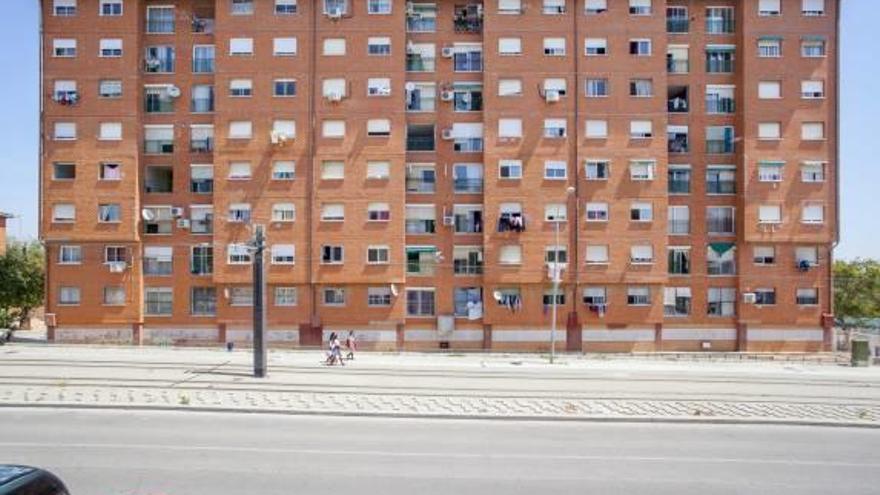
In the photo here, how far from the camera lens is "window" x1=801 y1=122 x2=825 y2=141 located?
145 feet

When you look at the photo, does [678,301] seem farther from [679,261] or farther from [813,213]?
[813,213]

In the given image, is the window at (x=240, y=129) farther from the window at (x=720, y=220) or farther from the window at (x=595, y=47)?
the window at (x=720, y=220)

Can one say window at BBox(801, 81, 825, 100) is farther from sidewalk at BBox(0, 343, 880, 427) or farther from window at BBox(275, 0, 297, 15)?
window at BBox(275, 0, 297, 15)

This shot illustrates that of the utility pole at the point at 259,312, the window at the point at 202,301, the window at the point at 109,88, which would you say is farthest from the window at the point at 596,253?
the window at the point at 109,88

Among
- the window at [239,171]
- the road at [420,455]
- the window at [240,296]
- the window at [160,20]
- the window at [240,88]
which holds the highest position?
the window at [160,20]

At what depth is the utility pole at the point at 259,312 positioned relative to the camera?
25.0 metres

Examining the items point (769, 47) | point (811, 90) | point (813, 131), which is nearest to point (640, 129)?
point (769, 47)

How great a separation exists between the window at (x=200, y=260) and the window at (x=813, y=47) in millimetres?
37196

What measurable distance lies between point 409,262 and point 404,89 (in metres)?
10.2

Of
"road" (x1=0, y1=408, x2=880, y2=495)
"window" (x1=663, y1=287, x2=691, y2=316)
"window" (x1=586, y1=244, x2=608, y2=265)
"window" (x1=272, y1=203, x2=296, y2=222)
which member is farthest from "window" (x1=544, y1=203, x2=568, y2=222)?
"road" (x1=0, y1=408, x2=880, y2=495)

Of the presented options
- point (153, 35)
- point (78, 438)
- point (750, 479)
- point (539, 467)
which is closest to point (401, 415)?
point (539, 467)

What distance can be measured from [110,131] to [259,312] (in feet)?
78.2

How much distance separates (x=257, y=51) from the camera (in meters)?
43.4

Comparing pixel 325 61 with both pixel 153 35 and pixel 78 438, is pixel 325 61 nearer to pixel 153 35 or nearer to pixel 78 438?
pixel 153 35
